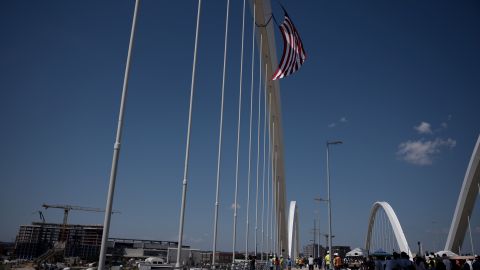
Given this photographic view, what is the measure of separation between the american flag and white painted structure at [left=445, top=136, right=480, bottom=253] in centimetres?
2302

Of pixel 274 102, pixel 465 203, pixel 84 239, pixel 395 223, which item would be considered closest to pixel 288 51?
pixel 274 102

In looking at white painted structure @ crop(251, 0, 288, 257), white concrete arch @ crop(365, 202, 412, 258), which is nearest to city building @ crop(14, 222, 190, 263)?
white painted structure @ crop(251, 0, 288, 257)

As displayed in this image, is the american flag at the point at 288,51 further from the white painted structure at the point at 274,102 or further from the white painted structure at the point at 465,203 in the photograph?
the white painted structure at the point at 465,203

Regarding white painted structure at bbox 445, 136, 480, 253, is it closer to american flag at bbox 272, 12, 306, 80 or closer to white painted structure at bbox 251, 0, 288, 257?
white painted structure at bbox 251, 0, 288, 257

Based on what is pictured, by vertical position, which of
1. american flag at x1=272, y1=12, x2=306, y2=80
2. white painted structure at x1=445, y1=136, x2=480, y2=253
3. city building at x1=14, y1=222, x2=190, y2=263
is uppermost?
american flag at x1=272, y1=12, x2=306, y2=80

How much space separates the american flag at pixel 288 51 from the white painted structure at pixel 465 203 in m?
23.0

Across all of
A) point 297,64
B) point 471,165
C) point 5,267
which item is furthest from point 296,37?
point 471,165

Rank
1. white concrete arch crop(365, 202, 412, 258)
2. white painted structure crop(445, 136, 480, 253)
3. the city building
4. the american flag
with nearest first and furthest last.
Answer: the american flag < white painted structure crop(445, 136, 480, 253) < white concrete arch crop(365, 202, 412, 258) < the city building

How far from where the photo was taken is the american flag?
17.0 m

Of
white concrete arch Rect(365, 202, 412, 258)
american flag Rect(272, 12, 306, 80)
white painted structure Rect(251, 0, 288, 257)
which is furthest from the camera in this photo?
white concrete arch Rect(365, 202, 412, 258)

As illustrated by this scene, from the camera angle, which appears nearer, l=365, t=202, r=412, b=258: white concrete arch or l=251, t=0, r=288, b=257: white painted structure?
l=251, t=0, r=288, b=257: white painted structure

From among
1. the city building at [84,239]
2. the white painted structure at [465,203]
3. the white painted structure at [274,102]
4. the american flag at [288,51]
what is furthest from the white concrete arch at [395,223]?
the city building at [84,239]

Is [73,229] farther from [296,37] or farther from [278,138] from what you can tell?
[296,37]

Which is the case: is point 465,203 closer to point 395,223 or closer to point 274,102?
point 395,223
